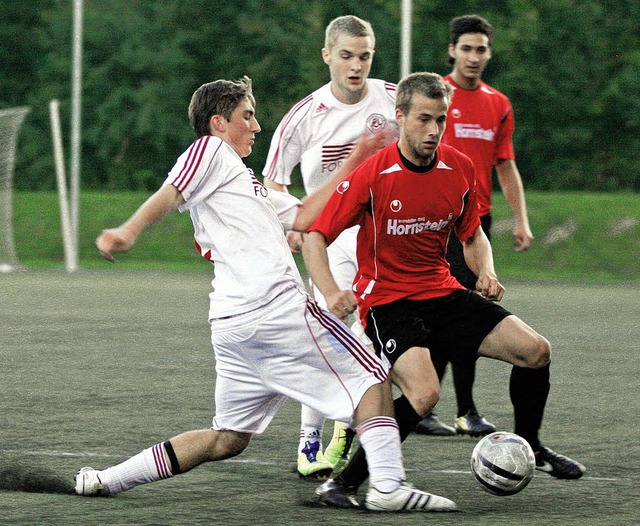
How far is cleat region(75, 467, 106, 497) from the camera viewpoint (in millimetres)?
5160

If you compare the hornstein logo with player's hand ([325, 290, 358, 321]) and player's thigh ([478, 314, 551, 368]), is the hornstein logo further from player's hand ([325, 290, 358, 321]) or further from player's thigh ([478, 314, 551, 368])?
player's hand ([325, 290, 358, 321])

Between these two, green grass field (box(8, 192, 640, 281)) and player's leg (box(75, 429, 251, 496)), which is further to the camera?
green grass field (box(8, 192, 640, 281))

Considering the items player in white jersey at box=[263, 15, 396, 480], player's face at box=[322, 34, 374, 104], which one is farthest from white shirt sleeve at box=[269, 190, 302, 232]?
player's face at box=[322, 34, 374, 104]

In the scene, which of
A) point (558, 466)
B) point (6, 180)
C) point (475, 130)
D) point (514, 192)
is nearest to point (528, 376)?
point (558, 466)

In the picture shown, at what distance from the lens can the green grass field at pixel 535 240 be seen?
22672 mm

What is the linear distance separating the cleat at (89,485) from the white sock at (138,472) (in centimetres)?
2

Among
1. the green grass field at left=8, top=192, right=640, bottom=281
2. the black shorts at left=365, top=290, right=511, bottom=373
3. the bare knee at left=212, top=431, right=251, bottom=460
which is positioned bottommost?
the green grass field at left=8, top=192, right=640, bottom=281

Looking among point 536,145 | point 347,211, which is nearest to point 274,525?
point 347,211

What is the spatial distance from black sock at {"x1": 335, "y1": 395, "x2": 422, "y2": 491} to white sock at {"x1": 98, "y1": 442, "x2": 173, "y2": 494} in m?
0.65

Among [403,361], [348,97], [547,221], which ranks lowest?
[547,221]

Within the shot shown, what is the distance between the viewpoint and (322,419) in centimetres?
597

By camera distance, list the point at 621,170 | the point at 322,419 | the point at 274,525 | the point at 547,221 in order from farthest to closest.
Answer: the point at 621,170 → the point at 547,221 → the point at 322,419 → the point at 274,525

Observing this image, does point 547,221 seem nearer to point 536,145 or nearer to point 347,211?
point 536,145

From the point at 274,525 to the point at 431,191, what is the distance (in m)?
1.49
